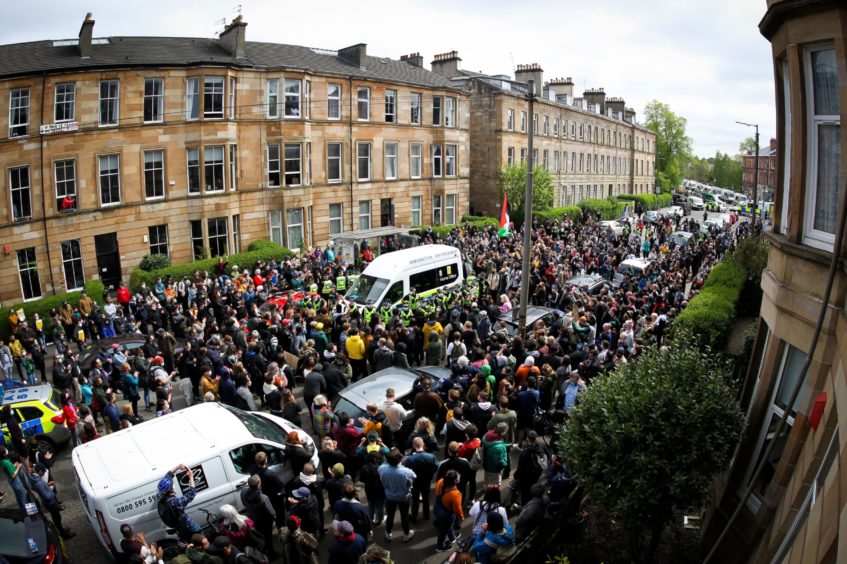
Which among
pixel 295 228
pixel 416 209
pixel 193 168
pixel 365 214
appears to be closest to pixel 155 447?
pixel 193 168

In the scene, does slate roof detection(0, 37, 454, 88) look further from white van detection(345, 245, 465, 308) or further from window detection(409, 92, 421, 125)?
white van detection(345, 245, 465, 308)

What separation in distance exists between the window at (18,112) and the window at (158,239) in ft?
20.8

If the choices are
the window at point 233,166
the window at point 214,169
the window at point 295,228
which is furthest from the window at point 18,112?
the window at point 295,228

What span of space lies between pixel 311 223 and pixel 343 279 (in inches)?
483

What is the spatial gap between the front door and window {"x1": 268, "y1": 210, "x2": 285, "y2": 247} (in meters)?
8.11

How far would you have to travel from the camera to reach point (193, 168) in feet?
98.3

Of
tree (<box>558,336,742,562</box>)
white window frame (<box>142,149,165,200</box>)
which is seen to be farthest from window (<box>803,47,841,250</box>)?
white window frame (<box>142,149,165,200</box>)

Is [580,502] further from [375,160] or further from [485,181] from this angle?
[485,181]

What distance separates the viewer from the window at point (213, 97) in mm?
29812

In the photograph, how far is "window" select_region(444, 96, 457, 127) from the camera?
139ft

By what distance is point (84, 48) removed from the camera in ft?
88.1

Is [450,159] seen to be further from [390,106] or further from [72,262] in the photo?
[72,262]

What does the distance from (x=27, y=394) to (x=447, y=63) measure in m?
44.1

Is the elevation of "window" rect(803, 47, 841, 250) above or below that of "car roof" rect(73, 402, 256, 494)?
above
